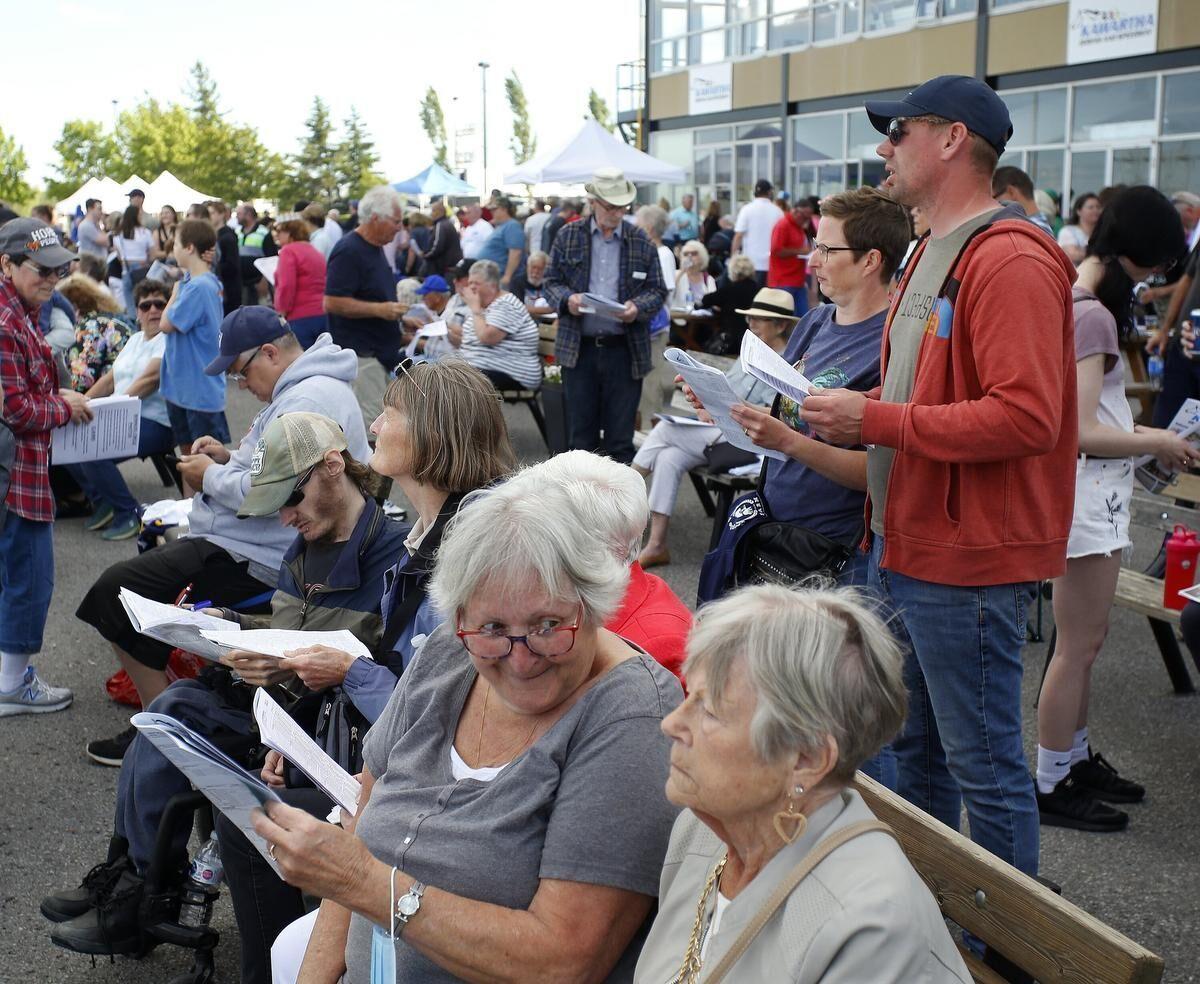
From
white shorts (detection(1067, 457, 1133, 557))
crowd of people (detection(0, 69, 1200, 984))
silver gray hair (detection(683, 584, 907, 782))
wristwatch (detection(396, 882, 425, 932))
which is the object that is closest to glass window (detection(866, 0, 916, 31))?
crowd of people (detection(0, 69, 1200, 984))

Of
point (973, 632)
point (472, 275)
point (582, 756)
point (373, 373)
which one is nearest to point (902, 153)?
point (973, 632)

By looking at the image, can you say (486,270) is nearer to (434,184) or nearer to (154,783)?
(154,783)

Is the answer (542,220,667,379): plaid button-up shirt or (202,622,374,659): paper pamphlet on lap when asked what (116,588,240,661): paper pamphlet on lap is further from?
(542,220,667,379): plaid button-up shirt

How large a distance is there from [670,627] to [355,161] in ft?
262

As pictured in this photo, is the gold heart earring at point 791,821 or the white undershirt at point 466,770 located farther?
the white undershirt at point 466,770

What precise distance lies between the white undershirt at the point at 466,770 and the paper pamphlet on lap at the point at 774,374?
1077mm

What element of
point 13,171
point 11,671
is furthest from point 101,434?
point 13,171

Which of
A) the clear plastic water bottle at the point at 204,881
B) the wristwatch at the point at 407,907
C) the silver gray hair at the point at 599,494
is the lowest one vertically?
the clear plastic water bottle at the point at 204,881

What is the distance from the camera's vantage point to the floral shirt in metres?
8.48

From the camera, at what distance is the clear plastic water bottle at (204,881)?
10.5 ft

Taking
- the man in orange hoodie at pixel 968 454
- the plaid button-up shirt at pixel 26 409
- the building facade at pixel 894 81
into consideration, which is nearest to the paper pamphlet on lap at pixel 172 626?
the man in orange hoodie at pixel 968 454

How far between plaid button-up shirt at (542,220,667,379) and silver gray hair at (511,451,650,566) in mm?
4727

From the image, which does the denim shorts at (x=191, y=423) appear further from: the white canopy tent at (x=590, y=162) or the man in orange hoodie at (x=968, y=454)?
the white canopy tent at (x=590, y=162)

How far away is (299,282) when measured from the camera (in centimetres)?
1027
